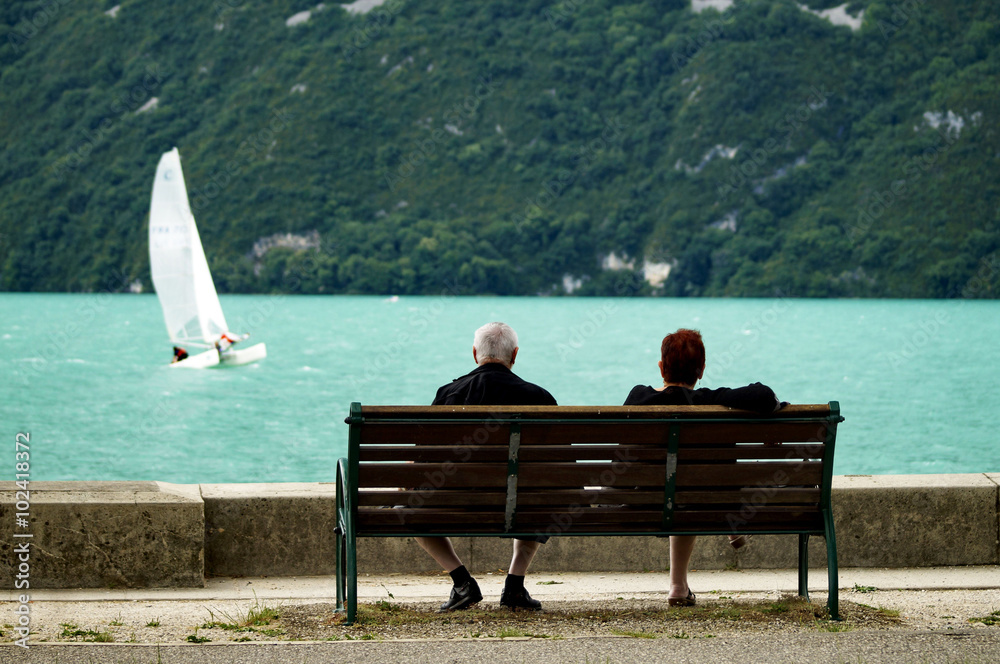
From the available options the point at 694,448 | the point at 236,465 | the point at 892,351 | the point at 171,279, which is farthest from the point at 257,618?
the point at 892,351

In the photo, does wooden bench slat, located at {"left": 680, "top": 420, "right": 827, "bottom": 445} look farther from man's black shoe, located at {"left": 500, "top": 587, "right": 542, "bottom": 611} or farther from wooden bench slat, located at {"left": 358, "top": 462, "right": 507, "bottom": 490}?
man's black shoe, located at {"left": 500, "top": 587, "right": 542, "bottom": 611}

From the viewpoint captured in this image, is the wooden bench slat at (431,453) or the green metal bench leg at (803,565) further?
the green metal bench leg at (803,565)

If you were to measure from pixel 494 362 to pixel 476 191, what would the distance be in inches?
5649

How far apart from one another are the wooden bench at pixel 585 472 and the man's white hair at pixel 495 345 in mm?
504

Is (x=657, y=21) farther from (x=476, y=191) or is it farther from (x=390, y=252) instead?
(x=390, y=252)

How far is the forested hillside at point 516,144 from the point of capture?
128m

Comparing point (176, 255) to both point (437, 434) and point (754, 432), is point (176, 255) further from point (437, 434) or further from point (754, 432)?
point (754, 432)

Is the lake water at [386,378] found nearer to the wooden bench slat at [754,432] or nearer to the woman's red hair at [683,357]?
the woman's red hair at [683,357]
